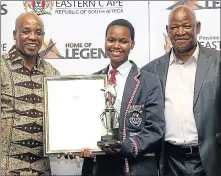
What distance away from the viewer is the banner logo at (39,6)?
260cm

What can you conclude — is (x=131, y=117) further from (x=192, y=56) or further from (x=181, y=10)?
(x=181, y=10)

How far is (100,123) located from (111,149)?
22 cm

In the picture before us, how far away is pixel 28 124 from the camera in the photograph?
239cm

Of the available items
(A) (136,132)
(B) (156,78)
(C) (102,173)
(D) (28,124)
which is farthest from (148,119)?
(D) (28,124)

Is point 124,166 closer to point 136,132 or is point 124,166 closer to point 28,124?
point 136,132

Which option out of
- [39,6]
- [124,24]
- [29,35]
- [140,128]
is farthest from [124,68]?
[39,6]

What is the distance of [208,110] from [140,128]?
414 mm

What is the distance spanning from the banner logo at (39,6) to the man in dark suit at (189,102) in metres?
0.82

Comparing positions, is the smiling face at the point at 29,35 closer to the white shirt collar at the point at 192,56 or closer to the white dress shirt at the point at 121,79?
the white dress shirt at the point at 121,79

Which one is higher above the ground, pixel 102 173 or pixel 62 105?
pixel 62 105

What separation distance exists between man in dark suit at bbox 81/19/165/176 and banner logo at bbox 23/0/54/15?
1.64ft

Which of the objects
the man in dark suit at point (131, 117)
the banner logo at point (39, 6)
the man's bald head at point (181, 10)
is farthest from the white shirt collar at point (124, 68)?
the banner logo at point (39, 6)

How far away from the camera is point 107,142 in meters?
2.05

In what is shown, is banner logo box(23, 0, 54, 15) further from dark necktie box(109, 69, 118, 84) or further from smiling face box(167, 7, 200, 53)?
smiling face box(167, 7, 200, 53)
